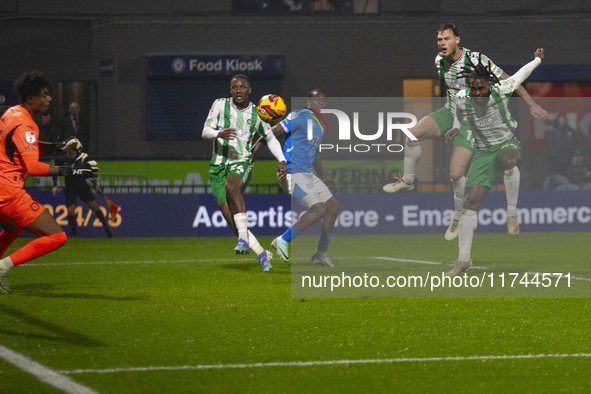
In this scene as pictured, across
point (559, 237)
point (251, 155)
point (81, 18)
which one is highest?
point (81, 18)

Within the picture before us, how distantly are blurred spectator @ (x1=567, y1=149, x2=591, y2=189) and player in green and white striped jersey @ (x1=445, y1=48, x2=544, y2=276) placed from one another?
12052mm

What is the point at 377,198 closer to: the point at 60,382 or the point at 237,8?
the point at 237,8

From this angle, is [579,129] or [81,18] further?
[81,18]

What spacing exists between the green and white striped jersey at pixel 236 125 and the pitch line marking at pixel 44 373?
6.45 m

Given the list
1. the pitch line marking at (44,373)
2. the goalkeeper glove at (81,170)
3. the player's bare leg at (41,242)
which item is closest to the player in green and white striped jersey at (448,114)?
the goalkeeper glove at (81,170)

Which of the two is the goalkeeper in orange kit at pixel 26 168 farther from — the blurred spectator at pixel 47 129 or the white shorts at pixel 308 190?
the blurred spectator at pixel 47 129

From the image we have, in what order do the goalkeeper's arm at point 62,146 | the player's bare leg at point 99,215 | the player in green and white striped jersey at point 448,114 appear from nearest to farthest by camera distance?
1. the goalkeeper's arm at point 62,146
2. the player in green and white striped jersey at point 448,114
3. the player's bare leg at point 99,215

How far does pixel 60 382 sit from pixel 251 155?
7807 millimetres

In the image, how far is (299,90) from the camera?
31.6 m

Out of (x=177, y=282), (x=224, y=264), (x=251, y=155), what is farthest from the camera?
(x=224, y=264)

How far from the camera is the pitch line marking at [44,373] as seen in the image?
20.3 ft

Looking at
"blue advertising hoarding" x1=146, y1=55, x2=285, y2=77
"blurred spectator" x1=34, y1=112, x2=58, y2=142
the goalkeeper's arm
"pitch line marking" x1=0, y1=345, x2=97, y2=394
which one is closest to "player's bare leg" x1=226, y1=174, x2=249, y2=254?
the goalkeeper's arm

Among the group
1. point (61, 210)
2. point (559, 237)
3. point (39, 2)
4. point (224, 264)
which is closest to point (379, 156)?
point (559, 237)

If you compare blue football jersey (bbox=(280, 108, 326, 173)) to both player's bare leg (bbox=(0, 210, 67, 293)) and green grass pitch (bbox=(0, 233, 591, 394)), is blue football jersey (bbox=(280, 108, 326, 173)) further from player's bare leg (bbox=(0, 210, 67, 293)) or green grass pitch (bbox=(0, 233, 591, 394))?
player's bare leg (bbox=(0, 210, 67, 293))
